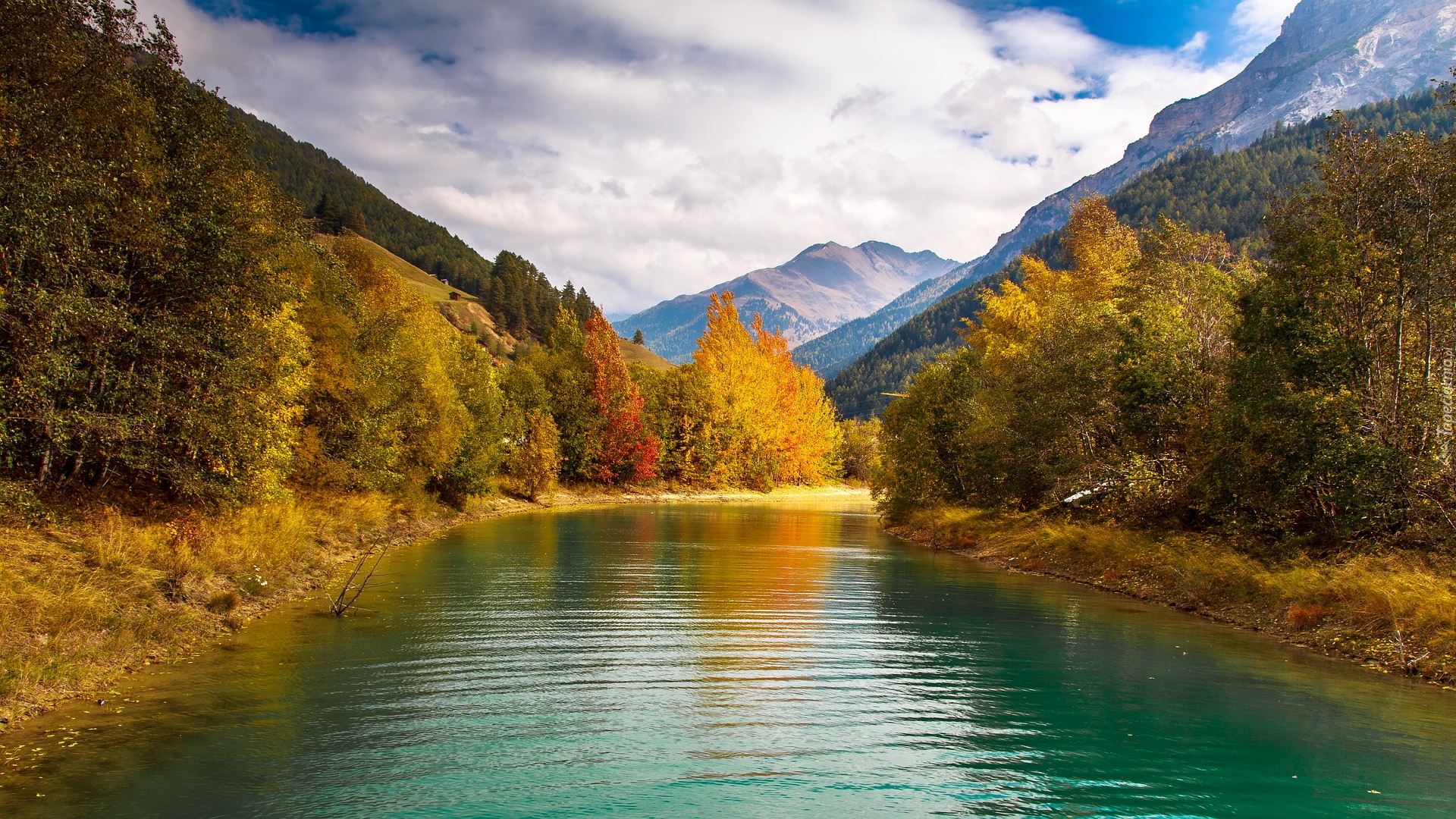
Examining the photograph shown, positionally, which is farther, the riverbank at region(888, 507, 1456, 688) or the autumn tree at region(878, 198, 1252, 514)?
the autumn tree at region(878, 198, 1252, 514)

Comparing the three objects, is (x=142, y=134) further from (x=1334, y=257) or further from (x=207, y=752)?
(x=1334, y=257)

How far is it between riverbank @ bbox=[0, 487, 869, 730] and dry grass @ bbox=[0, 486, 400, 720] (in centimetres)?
2

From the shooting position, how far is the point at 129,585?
15570 mm

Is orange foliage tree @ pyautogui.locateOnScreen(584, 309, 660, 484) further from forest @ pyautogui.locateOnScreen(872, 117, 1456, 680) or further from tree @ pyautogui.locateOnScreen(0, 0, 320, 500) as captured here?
tree @ pyautogui.locateOnScreen(0, 0, 320, 500)

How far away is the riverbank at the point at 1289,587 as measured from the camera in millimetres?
16000

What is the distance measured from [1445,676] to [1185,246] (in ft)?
86.6

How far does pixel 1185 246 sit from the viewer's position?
36.3 meters

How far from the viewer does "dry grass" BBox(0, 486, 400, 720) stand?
38.2 ft

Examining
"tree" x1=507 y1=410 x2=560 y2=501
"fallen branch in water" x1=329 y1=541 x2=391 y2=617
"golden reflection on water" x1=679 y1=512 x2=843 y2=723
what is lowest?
"golden reflection on water" x1=679 y1=512 x2=843 y2=723

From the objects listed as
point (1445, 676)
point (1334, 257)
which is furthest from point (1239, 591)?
point (1334, 257)

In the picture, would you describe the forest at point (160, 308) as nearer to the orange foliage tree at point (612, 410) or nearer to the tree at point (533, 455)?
the tree at point (533, 455)

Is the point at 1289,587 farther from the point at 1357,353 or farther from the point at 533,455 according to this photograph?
the point at 533,455

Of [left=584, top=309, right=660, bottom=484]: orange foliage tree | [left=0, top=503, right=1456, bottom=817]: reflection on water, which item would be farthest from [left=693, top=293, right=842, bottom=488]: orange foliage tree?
[left=0, top=503, right=1456, bottom=817]: reflection on water

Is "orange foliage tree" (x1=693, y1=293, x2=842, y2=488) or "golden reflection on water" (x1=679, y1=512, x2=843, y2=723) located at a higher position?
"orange foliage tree" (x1=693, y1=293, x2=842, y2=488)
